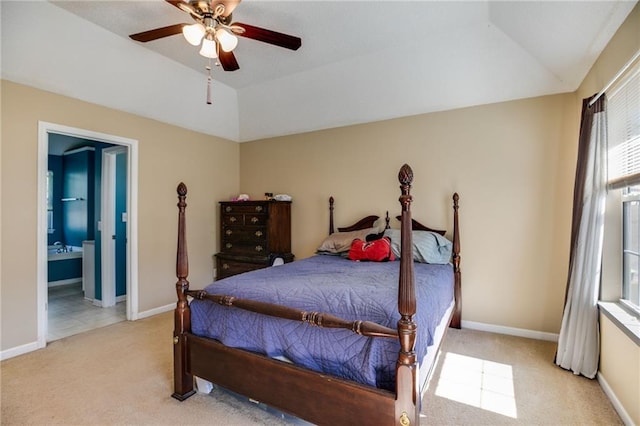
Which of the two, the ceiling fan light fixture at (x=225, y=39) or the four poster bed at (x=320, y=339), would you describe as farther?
the ceiling fan light fixture at (x=225, y=39)

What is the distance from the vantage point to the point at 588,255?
230 centimetres

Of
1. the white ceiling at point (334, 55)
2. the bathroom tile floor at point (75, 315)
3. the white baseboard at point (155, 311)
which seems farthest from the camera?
the white baseboard at point (155, 311)

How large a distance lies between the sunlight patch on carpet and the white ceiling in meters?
2.51

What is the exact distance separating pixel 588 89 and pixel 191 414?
3805 millimetres

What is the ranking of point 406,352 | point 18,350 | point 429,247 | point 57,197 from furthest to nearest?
point 57,197
point 429,247
point 18,350
point 406,352

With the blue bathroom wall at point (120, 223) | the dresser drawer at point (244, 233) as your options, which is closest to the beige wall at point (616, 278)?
the dresser drawer at point (244, 233)

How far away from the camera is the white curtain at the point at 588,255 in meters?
2.25

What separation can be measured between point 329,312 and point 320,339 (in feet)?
0.49

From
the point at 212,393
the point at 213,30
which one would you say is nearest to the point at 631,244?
the point at 212,393

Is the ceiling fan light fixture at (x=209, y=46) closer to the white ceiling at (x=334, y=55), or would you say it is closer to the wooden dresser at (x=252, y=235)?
the white ceiling at (x=334, y=55)

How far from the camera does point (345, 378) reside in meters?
1.56

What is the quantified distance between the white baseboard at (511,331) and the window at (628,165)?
3.44ft

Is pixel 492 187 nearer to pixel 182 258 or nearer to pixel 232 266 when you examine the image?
pixel 182 258

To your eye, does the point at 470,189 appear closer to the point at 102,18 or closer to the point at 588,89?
the point at 588,89
